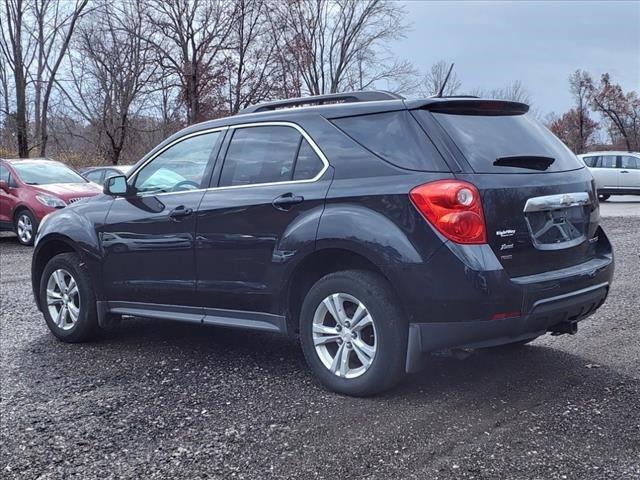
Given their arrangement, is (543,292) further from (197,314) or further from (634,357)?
(197,314)

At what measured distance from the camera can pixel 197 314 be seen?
4.87 m

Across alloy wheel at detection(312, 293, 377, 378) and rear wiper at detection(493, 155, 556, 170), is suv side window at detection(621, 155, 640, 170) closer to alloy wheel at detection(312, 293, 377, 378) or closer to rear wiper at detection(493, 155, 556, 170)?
rear wiper at detection(493, 155, 556, 170)

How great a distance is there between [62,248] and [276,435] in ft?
10.8

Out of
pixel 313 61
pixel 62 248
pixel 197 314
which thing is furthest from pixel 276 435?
pixel 313 61

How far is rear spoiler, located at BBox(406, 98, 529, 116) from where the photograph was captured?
4055 mm

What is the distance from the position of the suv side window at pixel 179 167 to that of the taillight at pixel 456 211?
6.25ft

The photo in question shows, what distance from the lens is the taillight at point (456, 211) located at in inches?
144

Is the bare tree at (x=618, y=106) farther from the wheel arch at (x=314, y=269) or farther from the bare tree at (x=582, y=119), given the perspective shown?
the wheel arch at (x=314, y=269)

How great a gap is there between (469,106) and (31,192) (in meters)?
11.0

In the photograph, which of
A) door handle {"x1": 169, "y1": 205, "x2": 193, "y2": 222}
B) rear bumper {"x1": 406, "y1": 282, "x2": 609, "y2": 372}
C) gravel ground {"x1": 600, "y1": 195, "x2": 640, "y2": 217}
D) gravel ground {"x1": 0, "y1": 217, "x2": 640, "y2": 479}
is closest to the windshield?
gravel ground {"x1": 0, "y1": 217, "x2": 640, "y2": 479}

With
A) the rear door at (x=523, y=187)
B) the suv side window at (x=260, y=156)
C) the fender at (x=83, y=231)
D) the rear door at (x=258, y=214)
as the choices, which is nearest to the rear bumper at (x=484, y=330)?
the rear door at (x=523, y=187)

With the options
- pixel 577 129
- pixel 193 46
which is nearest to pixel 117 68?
pixel 193 46

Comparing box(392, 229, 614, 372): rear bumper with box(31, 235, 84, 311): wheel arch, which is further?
box(31, 235, 84, 311): wheel arch

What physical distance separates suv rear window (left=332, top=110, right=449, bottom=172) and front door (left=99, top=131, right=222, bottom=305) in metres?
1.22
